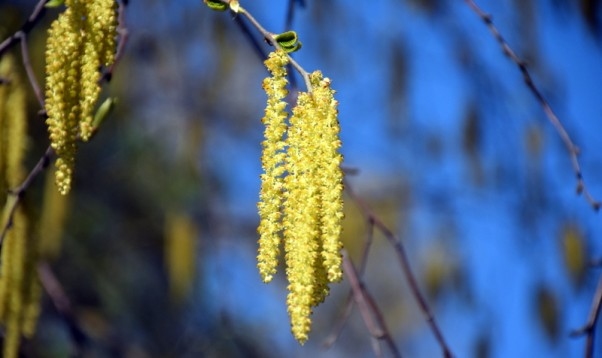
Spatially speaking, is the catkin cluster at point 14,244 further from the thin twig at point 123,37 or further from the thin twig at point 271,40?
the thin twig at point 271,40

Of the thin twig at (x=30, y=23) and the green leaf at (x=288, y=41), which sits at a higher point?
the green leaf at (x=288, y=41)

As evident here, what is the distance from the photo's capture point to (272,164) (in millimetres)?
733


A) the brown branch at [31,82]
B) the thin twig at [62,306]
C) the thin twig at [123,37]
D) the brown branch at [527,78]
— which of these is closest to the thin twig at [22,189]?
the brown branch at [31,82]

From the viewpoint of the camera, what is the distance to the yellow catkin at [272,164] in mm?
729

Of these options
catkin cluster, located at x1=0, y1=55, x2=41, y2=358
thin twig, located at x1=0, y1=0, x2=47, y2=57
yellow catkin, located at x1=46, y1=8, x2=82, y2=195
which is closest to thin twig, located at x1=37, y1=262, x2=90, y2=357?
catkin cluster, located at x1=0, y1=55, x2=41, y2=358

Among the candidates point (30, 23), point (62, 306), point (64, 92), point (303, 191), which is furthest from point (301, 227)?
point (62, 306)

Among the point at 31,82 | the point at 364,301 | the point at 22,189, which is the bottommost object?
the point at 364,301

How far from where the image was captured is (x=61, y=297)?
1756 mm

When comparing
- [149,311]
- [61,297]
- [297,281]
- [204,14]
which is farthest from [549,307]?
[149,311]

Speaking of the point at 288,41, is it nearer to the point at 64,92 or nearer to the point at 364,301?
the point at 64,92

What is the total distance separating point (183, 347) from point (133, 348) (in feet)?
0.87

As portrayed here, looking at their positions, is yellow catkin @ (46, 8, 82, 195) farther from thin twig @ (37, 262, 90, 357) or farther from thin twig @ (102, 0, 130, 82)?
thin twig @ (37, 262, 90, 357)

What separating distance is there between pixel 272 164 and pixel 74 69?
0.26m

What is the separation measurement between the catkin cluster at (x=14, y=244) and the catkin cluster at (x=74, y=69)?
300mm
